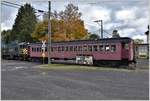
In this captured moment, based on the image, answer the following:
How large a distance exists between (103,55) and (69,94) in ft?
79.5

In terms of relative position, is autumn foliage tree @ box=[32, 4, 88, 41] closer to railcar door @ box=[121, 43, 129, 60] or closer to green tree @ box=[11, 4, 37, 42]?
railcar door @ box=[121, 43, 129, 60]

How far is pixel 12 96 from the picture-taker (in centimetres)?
1236

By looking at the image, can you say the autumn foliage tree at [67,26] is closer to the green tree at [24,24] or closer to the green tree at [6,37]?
the green tree at [24,24]

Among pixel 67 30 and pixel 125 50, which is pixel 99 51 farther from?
pixel 67 30

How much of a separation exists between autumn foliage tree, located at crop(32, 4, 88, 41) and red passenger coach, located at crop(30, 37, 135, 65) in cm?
1569

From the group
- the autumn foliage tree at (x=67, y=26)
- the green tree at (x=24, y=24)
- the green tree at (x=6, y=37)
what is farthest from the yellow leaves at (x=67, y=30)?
the green tree at (x=6, y=37)

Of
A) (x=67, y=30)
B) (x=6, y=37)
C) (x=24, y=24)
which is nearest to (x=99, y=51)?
(x=67, y=30)

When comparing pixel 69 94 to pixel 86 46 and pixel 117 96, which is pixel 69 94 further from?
pixel 86 46

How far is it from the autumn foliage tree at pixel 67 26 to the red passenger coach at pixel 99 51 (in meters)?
15.7

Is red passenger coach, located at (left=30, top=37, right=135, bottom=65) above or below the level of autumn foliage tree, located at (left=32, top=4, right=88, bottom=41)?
below

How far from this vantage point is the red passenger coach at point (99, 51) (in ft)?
117

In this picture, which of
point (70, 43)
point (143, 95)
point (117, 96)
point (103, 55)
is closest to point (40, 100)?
point (117, 96)

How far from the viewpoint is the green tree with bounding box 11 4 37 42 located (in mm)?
96800

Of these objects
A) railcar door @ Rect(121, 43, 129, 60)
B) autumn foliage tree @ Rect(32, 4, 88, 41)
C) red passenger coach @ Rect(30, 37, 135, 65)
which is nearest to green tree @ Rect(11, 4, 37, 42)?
autumn foliage tree @ Rect(32, 4, 88, 41)
